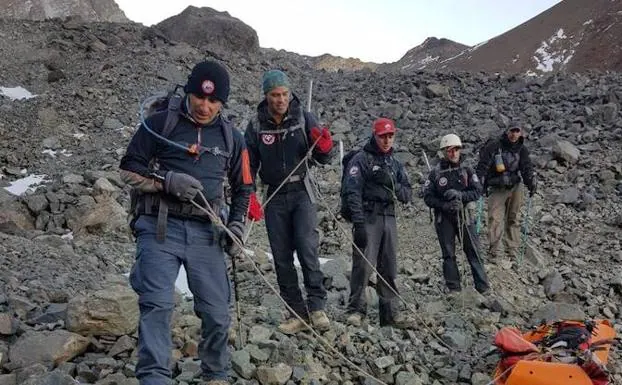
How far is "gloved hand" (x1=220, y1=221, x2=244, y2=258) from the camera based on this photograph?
12.7 feet

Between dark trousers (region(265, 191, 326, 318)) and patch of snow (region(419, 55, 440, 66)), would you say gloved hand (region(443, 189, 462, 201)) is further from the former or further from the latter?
patch of snow (region(419, 55, 440, 66))

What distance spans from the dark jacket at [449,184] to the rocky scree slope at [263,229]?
1.26 meters

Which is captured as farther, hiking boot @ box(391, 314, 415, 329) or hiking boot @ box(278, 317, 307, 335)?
hiking boot @ box(391, 314, 415, 329)

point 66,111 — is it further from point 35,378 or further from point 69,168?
point 35,378

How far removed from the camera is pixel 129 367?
411 centimetres

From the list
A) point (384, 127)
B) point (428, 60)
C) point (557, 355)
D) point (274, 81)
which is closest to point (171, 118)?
point (274, 81)

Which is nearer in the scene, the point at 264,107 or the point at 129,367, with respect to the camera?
the point at 129,367

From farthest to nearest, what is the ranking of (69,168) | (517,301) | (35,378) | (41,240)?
1. (69,168)
2. (41,240)
3. (517,301)
4. (35,378)

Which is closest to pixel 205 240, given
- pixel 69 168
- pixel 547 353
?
pixel 547 353

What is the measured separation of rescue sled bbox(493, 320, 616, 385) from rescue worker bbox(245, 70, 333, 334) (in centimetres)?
157

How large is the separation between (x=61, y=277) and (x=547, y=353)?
16.3ft

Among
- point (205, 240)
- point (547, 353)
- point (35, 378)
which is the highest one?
point (205, 240)

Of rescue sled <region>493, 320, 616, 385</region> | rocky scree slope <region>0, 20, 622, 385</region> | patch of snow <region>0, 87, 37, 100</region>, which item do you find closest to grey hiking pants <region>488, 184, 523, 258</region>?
rocky scree slope <region>0, 20, 622, 385</region>

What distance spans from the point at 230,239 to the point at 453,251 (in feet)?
→ 15.1
